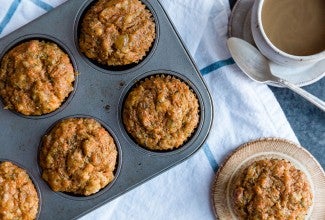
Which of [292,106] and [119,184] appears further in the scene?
[292,106]

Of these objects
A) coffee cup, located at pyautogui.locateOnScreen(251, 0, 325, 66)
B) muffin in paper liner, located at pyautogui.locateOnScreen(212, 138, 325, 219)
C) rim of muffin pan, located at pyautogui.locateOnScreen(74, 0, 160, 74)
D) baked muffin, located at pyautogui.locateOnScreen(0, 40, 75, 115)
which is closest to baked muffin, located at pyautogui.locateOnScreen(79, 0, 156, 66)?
rim of muffin pan, located at pyautogui.locateOnScreen(74, 0, 160, 74)

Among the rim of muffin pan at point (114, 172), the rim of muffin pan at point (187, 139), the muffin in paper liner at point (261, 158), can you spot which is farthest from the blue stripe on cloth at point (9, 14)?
the muffin in paper liner at point (261, 158)

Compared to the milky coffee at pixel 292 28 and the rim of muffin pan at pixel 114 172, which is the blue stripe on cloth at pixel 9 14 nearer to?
the rim of muffin pan at pixel 114 172

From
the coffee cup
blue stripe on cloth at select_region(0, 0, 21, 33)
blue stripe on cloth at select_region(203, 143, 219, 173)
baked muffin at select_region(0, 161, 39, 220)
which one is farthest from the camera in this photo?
blue stripe on cloth at select_region(203, 143, 219, 173)

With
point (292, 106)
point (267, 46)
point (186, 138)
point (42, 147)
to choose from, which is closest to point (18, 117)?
point (42, 147)

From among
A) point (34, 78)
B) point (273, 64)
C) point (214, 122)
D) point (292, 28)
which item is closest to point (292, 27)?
point (292, 28)

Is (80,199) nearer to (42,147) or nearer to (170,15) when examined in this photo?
(42,147)

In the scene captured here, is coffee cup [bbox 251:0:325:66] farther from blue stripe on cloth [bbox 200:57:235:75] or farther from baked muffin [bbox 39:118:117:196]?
baked muffin [bbox 39:118:117:196]
